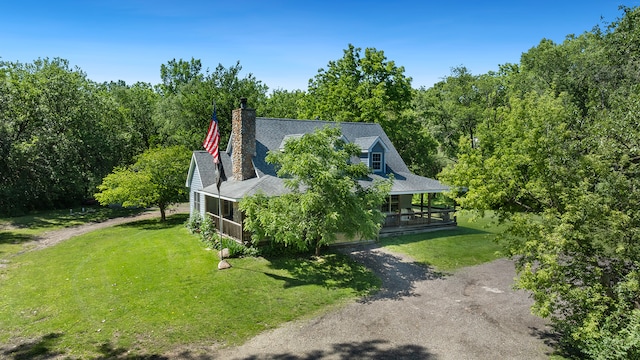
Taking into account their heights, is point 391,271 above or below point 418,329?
above

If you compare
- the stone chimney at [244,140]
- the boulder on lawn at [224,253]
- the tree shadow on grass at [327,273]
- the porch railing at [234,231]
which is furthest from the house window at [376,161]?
the boulder on lawn at [224,253]

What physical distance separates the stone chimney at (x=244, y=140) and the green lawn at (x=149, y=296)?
17.0ft

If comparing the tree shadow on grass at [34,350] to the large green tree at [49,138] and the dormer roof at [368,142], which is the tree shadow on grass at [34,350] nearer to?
the dormer roof at [368,142]

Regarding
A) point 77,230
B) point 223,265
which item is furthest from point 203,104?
point 223,265

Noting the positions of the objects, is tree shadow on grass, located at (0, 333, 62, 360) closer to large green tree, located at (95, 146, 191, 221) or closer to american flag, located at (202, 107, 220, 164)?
american flag, located at (202, 107, 220, 164)

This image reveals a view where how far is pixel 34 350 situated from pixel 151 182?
19.1m

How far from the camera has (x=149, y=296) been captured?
14.2 meters

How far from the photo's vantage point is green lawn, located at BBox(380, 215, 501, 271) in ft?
63.2

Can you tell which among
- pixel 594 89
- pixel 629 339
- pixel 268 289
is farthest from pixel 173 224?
pixel 594 89

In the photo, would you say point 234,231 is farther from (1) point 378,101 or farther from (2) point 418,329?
(1) point 378,101

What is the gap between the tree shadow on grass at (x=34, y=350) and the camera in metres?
10.0

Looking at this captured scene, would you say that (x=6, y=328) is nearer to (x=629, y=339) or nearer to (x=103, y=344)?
(x=103, y=344)

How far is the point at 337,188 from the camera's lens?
15.9 meters

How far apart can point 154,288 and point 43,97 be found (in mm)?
29948
